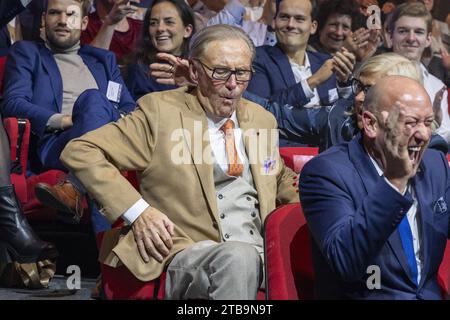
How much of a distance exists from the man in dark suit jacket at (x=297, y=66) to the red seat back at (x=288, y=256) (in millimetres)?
1553

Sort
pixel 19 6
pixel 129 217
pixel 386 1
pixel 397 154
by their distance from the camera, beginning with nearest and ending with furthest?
1. pixel 397 154
2. pixel 129 217
3. pixel 19 6
4. pixel 386 1

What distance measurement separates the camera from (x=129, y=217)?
103 inches

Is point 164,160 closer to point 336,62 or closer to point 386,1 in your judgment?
point 336,62

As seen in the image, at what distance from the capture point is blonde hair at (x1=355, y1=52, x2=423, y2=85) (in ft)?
10.1

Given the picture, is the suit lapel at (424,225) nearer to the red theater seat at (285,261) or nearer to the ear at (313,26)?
the red theater seat at (285,261)

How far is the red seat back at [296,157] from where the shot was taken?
10.7ft

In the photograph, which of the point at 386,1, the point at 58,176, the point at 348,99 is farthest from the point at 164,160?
the point at 386,1

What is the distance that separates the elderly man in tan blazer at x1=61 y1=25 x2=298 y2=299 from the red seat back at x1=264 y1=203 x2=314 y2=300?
2.0 inches

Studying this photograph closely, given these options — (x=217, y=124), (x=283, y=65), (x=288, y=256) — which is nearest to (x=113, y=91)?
(x=283, y=65)

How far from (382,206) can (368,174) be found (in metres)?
0.21

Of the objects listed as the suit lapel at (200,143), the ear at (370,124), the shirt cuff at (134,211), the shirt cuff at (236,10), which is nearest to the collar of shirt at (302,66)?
the shirt cuff at (236,10)

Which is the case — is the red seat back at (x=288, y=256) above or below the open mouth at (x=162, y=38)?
below

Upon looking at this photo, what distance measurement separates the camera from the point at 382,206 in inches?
87.5

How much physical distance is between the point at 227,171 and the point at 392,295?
0.67 metres
